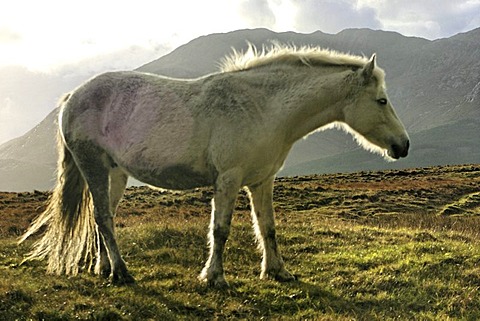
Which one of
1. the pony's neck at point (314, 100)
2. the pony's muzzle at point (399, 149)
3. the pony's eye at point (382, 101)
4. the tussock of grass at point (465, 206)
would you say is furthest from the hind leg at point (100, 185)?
the tussock of grass at point (465, 206)

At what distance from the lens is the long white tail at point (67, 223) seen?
9164mm

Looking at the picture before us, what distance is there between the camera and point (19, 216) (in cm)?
2647

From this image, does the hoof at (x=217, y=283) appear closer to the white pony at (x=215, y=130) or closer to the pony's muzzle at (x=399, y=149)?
the white pony at (x=215, y=130)

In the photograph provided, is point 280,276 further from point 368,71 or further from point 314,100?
point 368,71

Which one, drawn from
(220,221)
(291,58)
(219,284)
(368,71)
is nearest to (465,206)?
(368,71)

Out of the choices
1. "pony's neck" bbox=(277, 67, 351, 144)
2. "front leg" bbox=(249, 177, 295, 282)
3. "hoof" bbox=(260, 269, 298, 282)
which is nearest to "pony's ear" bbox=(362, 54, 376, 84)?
"pony's neck" bbox=(277, 67, 351, 144)

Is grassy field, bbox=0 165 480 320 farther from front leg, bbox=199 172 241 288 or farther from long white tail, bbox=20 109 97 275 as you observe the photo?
long white tail, bbox=20 109 97 275

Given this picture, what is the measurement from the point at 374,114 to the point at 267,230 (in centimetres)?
298

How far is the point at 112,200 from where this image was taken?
9.77 meters

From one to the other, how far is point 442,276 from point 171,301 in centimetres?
541

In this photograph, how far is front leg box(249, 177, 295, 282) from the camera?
8.93 metres

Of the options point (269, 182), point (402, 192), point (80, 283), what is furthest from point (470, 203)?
point (80, 283)

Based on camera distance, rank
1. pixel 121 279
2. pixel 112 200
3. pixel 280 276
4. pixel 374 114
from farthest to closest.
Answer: pixel 112 200, pixel 280 276, pixel 121 279, pixel 374 114

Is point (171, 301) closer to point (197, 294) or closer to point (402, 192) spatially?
point (197, 294)
